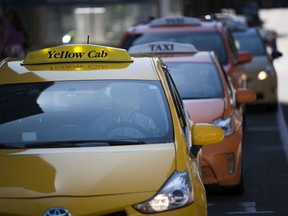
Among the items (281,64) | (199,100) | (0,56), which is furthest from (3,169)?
(281,64)

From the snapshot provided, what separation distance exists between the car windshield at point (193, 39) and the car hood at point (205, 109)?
3.76m

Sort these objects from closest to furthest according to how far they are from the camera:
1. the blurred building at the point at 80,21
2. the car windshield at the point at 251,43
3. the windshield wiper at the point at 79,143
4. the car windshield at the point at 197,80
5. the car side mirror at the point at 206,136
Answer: the windshield wiper at the point at 79,143 < the car side mirror at the point at 206,136 < the car windshield at the point at 197,80 < the car windshield at the point at 251,43 < the blurred building at the point at 80,21

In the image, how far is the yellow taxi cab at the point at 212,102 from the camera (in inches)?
404

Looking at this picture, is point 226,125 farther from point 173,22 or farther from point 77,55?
point 173,22

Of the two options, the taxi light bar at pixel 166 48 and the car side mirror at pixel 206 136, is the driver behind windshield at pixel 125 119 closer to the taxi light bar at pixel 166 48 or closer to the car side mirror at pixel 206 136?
the car side mirror at pixel 206 136

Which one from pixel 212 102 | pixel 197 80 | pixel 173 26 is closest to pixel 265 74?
pixel 173 26

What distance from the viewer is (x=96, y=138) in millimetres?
6859

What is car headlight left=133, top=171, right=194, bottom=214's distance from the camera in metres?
6.08

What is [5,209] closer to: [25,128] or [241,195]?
[25,128]

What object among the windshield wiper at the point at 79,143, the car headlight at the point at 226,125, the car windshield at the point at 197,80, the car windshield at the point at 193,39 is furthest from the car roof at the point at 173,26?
the windshield wiper at the point at 79,143

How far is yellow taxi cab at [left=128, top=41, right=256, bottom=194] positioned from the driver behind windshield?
9.91ft

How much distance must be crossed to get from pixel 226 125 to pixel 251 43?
1098cm

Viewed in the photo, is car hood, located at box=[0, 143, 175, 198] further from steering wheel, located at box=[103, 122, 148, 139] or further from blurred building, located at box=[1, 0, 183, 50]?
blurred building, located at box=[1, 0, 183, 50]

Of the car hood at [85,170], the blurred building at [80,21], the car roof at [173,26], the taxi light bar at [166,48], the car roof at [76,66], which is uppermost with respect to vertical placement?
the car roof at [76,66]
